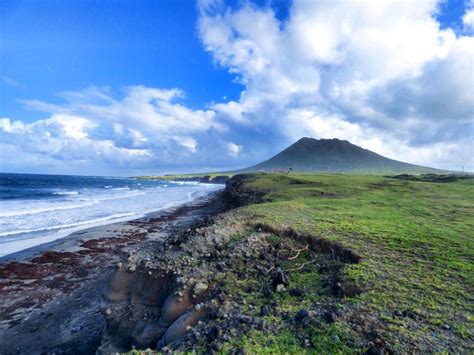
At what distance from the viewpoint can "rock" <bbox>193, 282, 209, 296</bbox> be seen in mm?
8219

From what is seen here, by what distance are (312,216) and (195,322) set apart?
1110 centimetres

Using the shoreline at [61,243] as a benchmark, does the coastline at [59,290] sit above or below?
below

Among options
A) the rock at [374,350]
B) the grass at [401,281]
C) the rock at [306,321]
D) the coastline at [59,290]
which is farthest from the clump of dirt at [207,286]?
the coastline at [59,290]

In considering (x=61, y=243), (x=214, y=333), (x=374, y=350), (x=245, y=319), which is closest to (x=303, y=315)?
(x=245, y=319)

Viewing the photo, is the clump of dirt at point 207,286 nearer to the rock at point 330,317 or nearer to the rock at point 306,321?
the rock at point 330,317

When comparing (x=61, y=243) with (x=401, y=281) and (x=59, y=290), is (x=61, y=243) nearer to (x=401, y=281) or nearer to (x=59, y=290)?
(x=59, y=290)

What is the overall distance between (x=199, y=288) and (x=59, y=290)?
1030cm

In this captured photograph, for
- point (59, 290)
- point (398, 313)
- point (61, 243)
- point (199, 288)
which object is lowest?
point (59, 290)

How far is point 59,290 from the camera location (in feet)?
46.8

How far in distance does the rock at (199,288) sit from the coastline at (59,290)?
4366 millimetres

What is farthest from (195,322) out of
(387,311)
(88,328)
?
(88,328)

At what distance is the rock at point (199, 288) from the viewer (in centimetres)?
822

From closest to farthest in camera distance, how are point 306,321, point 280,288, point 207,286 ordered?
point 306,321
point 280,288
point 207,286

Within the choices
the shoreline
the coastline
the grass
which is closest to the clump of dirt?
the grass
